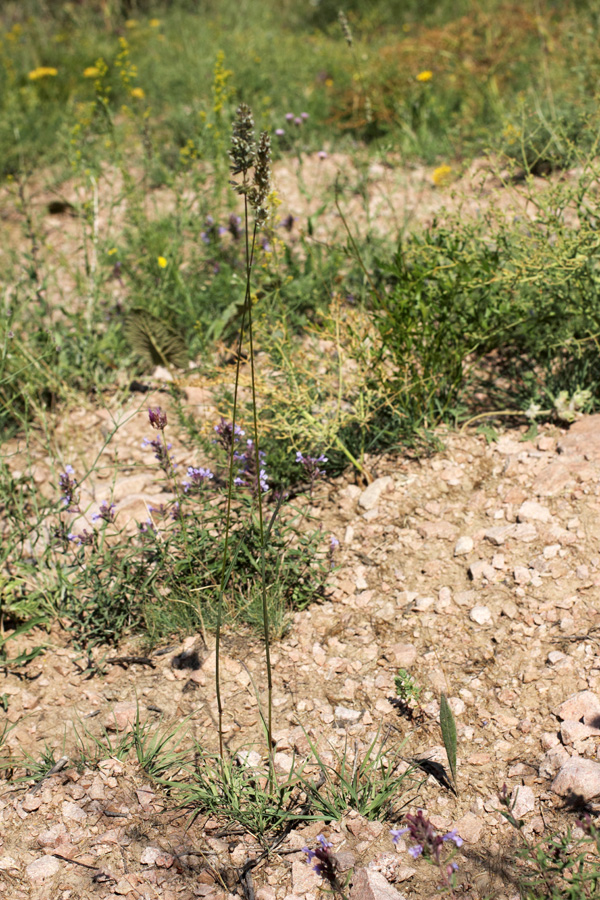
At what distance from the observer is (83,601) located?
2523mm

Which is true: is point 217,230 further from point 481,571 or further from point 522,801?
point 522,801

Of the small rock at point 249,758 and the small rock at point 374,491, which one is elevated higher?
the small rock at point 374,491

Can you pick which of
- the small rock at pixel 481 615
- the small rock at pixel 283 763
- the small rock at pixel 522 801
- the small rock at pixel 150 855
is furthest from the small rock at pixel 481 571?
the small rock at pixel 150 855

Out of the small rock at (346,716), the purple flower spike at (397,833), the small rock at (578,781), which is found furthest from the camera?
the small rock at (346,716)

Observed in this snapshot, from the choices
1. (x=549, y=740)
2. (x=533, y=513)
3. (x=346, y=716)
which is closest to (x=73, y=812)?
(x=346, y=716)

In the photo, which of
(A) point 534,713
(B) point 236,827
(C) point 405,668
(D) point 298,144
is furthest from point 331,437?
(D) point 298,144

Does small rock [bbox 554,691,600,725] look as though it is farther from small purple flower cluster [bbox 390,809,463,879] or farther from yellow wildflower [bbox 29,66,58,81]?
yellow wildflower [bbox 29,66,58,81]

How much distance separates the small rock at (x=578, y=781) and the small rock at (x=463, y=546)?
32.4 inches

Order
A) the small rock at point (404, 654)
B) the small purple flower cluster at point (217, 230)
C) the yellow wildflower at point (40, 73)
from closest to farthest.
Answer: the small rock at point (404, 654), the small purple flower cluster at point (217, 230), the yellow wildflower at point (40, 73)

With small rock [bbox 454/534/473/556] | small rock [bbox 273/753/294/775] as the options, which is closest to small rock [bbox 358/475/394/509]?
small rock [bbox 454/534/473/556]

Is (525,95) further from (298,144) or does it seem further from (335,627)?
(335,627)

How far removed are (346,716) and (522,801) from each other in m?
0.53

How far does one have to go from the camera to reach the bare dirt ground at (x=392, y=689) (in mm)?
1720

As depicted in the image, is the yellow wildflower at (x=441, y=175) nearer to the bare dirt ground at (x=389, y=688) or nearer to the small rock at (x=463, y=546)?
the bare dirt ground at (x=389, y=688)
